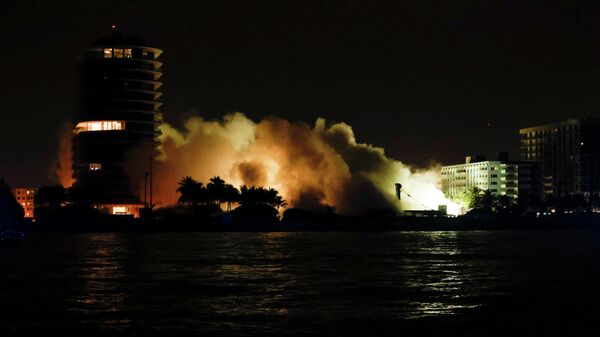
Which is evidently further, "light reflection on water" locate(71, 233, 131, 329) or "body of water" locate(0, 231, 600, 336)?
"light reflection on water" locate(71, 233, 131, 329)

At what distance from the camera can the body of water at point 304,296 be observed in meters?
48.9

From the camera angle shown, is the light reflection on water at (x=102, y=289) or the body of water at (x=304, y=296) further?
the light reflection on water at (x=102, y=289)

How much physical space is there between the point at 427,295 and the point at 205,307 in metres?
13.9

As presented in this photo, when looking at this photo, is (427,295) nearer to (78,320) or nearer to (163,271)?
(78,320)

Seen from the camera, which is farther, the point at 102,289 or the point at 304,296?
the point at 102,289

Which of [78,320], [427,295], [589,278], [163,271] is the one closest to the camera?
[78,320]

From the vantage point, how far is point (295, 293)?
63.6 m

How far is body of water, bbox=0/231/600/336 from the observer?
48938 mm

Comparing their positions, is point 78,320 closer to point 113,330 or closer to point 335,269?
point 113,330

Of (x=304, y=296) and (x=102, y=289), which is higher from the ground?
(x=102, y=289)

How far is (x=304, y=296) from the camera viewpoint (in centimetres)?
6162

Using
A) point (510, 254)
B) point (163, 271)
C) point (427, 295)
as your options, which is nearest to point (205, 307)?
point (427, 295)

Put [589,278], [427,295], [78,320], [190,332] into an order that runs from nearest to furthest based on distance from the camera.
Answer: [190,332], [78,320], [427,295], [589,278]

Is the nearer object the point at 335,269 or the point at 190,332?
the point at 190,332
